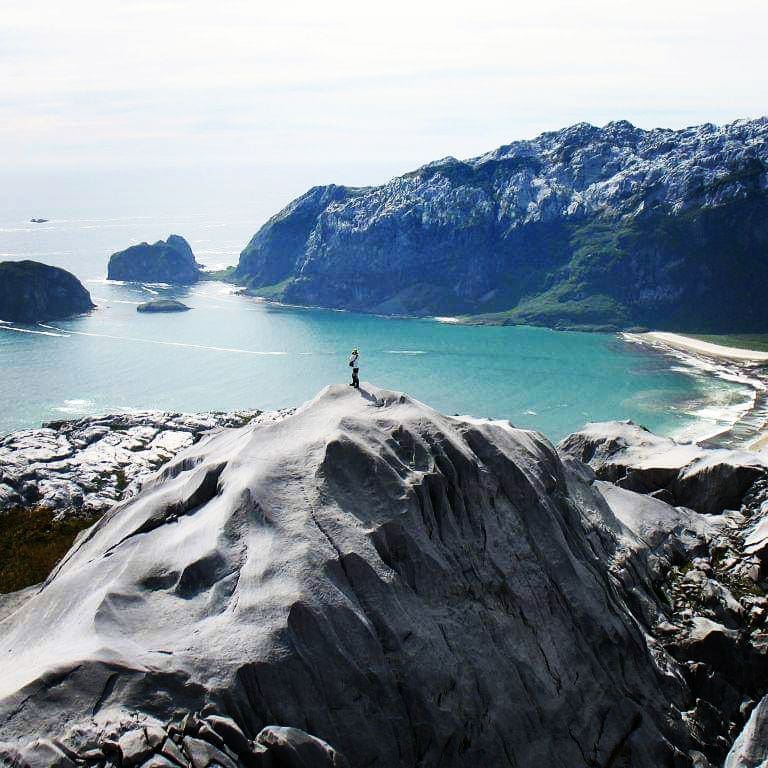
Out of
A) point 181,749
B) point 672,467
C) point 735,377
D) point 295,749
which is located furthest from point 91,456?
point 735,377

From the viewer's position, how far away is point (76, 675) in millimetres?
25297

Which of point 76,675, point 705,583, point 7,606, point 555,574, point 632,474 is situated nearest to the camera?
point 76,675

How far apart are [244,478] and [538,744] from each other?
16.3 m

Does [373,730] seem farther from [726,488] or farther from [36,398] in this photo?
[36,398]

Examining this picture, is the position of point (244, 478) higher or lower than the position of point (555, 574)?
higher

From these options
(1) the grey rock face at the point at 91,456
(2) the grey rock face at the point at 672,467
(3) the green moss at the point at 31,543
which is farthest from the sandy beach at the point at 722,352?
(3) the green moss at the point at 31,543

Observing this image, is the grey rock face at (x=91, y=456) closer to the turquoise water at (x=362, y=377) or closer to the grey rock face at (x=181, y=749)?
the turquoise water at (x=362, y=377)

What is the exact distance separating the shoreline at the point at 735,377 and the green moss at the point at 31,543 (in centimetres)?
8227

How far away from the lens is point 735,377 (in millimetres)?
159625

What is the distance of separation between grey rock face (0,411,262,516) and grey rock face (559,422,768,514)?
3818 centimetres

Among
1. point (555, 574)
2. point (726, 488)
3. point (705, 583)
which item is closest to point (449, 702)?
point (555, 574)

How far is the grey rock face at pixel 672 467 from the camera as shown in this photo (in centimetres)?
5509

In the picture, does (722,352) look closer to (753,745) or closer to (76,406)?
(76,406)

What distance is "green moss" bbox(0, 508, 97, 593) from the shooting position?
55.9 meters
